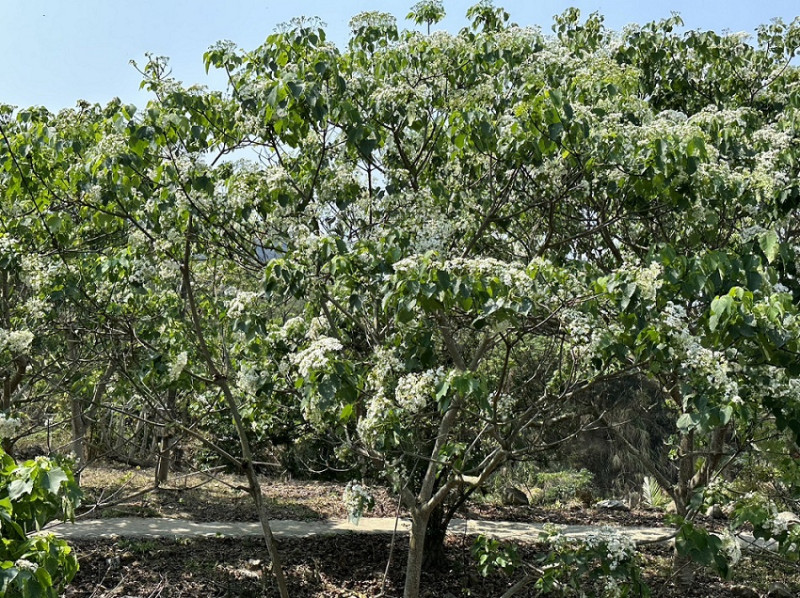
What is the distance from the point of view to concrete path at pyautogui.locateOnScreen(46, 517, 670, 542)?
7.55 m

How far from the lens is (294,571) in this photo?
6836 millimetres

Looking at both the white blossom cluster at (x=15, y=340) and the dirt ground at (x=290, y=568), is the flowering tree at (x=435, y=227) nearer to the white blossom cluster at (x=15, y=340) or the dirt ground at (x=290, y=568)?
the white blossom cluster at (x=15, y=340)

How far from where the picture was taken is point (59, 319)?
613 cm

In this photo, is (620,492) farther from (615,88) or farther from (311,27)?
(311,27)

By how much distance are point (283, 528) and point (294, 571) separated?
1.67 m

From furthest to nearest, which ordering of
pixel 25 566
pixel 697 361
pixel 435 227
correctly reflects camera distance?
1. pixel 435 227
2. pixel 697 361
3. pixel 25 566

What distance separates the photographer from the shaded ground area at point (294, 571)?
20.5 feet

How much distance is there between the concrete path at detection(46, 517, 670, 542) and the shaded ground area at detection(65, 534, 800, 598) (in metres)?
0.31

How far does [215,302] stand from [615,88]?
3225 millimetres

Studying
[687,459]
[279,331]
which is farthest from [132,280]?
[687,459]

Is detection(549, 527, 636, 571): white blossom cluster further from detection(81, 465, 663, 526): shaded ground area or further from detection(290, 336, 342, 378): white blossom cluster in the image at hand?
detection(81, 465, 663, 526): shaded ground area

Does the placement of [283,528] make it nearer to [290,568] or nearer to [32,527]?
[290,568]

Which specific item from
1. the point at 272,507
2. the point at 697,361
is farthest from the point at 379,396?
the point at 272,507

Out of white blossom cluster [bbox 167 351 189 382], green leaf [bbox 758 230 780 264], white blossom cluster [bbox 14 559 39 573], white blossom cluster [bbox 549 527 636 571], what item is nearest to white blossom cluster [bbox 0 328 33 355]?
white blossom cluster [bbox 167 351 189 382]
